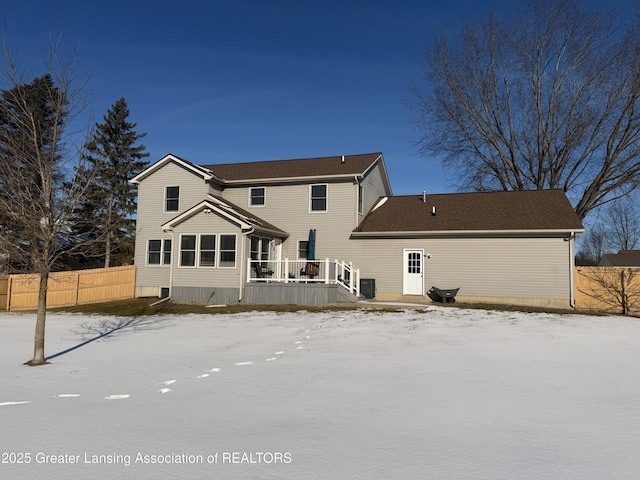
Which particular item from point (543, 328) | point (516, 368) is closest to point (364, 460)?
point (516, 368)

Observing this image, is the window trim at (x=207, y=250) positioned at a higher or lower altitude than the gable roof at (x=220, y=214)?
lower

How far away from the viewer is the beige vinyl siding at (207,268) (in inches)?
721

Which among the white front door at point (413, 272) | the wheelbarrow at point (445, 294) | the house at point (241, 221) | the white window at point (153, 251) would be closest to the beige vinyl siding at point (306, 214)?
the house at point (241, 221)

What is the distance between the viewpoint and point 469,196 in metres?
21.8

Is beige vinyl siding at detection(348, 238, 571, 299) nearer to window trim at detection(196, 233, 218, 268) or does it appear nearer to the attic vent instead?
the attic vent

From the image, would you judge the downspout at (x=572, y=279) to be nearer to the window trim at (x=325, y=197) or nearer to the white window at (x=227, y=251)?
the window trim at (x=325, y=197)

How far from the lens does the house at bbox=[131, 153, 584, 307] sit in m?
17.7

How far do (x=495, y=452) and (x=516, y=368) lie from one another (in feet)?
12.9

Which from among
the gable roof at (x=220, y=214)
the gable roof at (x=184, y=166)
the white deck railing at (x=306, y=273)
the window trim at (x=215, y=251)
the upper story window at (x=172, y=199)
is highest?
the gable roof at (x=184, y=166)

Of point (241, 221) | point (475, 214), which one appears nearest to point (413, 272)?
point (475, 214)

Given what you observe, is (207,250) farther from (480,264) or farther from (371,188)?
(480,264)

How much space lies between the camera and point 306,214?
832 inches

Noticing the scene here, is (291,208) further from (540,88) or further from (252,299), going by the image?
(540,88)

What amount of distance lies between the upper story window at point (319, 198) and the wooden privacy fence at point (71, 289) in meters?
10.1
